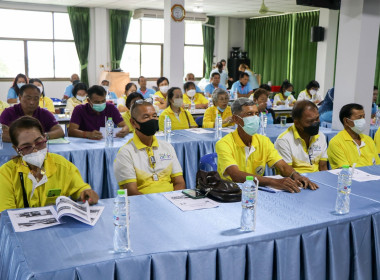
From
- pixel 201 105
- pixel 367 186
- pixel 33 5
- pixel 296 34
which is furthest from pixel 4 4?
pixel 367 186

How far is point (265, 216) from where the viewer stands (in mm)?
2139

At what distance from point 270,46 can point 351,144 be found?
36.5 feet

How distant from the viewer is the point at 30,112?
168 inches

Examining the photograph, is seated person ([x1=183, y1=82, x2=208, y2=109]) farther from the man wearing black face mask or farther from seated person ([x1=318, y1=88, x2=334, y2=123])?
the man wearing black face mask

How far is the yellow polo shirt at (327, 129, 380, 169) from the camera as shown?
348cm

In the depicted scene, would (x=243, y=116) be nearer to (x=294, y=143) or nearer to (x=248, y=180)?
(x=294, y=143)

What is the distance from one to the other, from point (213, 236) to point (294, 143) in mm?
1760

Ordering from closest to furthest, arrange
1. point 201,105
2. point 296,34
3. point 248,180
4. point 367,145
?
point 248,180, point 367,145, point 201,105, point 296,34

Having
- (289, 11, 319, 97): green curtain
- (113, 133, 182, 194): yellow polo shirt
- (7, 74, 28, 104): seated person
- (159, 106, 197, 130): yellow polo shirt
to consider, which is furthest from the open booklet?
(289, 11, 319, 97): green curtain

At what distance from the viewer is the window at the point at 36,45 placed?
11.4 metres

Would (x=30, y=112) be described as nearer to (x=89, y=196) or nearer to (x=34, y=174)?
(x=34, y=174)

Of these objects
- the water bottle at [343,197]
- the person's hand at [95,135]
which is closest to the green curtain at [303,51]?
the person's hand at [95,135]

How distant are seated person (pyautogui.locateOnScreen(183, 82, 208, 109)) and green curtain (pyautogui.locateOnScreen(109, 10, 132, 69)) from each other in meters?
5.54

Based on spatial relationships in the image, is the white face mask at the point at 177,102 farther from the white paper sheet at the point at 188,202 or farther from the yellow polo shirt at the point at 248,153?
the white paper sheet at the point at 188,202
